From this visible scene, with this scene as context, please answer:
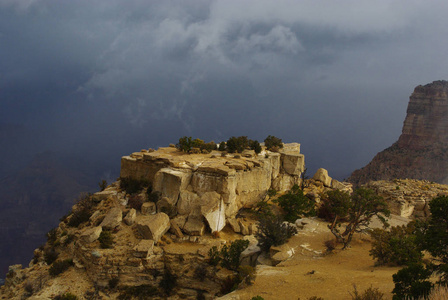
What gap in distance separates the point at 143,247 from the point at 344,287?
11.8 meters

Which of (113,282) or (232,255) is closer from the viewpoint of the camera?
(232,255)

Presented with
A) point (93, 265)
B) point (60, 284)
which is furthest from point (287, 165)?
point (60, 284)

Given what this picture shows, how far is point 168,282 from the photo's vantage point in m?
17.6

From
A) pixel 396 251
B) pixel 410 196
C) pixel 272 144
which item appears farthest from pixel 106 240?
pixel 410 196

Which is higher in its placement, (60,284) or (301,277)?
(301,277)

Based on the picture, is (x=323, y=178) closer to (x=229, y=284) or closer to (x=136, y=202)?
(x=229, y=284)

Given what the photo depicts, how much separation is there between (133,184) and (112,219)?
4.50 meters

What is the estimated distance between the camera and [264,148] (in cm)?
3177

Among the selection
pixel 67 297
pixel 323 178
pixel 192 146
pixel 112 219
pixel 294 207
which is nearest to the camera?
pixel 67 297

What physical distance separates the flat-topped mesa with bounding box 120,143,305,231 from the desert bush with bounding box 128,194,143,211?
151cm

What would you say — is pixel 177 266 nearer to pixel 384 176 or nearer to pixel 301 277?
pixel 301 277

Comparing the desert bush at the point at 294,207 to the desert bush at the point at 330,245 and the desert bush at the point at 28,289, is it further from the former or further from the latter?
the desert bush at the point at 28,289

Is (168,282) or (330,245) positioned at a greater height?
(330,245)

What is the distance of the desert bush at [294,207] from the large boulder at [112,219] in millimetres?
13455
